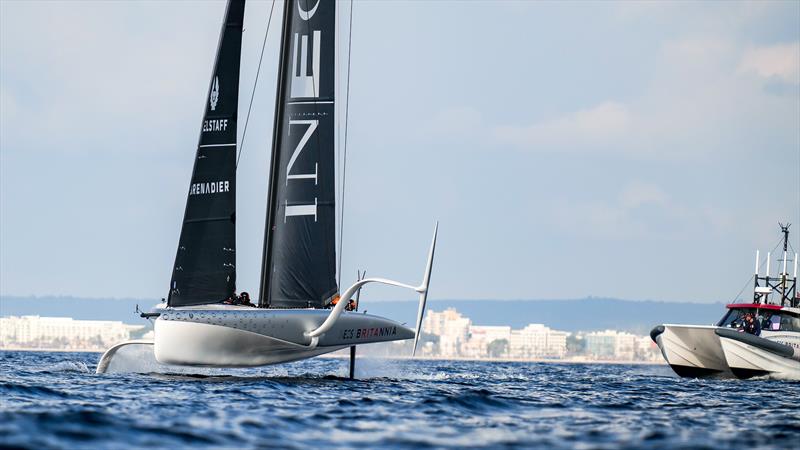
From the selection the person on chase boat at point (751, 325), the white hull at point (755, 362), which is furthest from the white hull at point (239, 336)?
the person on chase boat at point (751, 325)

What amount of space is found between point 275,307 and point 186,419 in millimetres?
12214

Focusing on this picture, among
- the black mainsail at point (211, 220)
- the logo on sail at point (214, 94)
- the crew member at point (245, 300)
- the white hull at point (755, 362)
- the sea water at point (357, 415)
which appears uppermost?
the logo on sail at point (214, 94)

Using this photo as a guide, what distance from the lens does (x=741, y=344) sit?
140 ft

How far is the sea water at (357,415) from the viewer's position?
16641 millimetres

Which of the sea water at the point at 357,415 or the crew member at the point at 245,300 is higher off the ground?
the crew member at the point at 245,300

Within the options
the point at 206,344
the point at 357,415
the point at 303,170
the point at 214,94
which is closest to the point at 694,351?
the point at 303,170

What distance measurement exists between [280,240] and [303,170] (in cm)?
174

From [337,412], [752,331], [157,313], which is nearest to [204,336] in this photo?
[157,313]

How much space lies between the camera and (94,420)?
17.8 m

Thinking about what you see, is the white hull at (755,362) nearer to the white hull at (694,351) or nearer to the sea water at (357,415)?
the white hull at (694,351)

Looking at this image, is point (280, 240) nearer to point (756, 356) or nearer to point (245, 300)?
point (245, 300)

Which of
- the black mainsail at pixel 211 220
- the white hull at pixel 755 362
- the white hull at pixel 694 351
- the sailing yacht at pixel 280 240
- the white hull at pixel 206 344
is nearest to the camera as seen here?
the white hull at pixel 206 344

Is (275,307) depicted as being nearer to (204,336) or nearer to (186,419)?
(204,336)

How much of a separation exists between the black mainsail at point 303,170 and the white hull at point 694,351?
17689 mm
